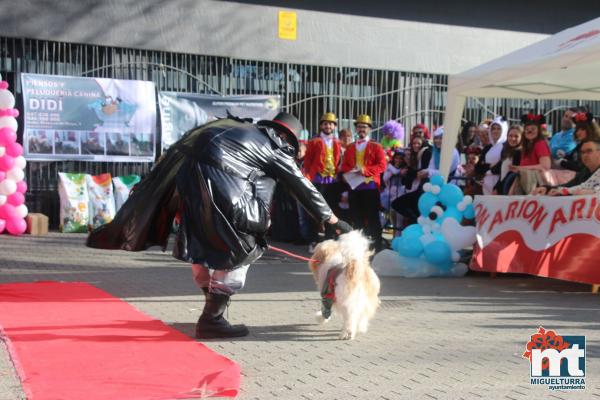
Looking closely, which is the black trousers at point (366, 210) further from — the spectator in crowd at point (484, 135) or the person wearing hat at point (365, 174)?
the spectator in crowd at point (484, 135)

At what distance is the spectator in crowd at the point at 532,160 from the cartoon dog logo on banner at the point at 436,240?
73 centimetres

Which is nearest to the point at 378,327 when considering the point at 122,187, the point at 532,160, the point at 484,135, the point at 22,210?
the point at 532,160

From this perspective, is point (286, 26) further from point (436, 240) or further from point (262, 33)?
point (436, 240)

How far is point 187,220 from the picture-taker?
5.93 metres

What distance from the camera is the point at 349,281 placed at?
19.8ft

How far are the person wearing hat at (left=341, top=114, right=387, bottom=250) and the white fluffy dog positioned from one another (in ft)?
18.1

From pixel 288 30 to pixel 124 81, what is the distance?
4.16 meters

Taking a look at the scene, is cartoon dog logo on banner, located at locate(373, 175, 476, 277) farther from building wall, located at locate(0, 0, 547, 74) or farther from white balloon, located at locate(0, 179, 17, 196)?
building wall, located at locate(0, 0, 547, 74)

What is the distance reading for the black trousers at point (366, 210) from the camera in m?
11.9

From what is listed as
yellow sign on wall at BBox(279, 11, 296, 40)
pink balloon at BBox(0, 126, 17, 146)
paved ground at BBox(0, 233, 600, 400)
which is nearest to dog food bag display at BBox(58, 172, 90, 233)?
pink balloon at BBox(0, 126, 17, 146)

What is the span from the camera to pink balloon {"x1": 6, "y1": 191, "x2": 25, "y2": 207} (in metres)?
13.6

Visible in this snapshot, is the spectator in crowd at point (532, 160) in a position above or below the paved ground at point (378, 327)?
above

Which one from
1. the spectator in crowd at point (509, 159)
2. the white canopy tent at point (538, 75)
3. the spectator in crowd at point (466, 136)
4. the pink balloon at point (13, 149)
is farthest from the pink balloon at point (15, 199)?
the spectator in crowd at point (509, 159)

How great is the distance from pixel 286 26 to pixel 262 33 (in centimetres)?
61
